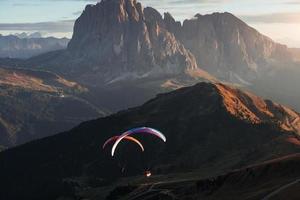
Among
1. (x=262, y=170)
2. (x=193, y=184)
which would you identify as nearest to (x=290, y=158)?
(x=262, y=170)

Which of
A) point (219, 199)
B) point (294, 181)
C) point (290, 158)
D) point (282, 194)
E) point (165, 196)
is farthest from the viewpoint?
point (165, 196)

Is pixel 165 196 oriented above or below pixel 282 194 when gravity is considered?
below

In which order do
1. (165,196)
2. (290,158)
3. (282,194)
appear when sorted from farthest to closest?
(165,196), (290,158), (282,194)

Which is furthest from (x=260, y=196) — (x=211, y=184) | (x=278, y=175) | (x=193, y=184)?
(x=193, y=184)

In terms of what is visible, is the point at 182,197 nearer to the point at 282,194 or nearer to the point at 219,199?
the point at 219,199

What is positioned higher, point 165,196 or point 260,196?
point 260,196

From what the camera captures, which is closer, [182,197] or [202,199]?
[202,199]

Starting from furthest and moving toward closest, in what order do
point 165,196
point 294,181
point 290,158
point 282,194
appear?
point 165,196, point 290,158, point 294,181, point 282,194

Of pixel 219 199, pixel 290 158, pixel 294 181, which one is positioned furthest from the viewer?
pixel 290 158

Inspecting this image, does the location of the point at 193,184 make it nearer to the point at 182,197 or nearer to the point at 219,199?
the point at 182,197
